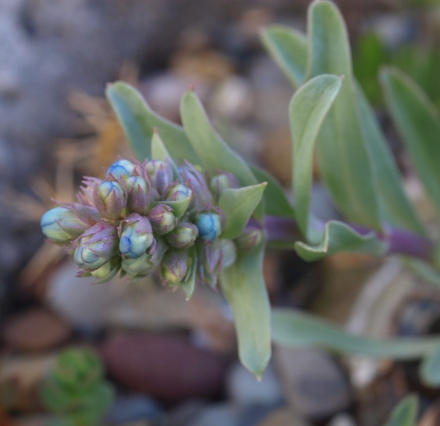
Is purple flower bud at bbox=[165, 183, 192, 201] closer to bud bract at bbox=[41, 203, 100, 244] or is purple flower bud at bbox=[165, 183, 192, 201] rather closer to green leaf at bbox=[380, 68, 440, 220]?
bud bract at bbox=[41, 203, 100, 244]

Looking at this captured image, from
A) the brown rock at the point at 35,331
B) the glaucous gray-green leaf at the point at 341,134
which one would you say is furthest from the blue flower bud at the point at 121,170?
the brown rock at the point at 35,331

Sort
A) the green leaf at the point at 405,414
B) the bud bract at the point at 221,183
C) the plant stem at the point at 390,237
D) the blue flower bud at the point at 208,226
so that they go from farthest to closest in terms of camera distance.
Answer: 1. the green leaf at the point at 405,414
2. the plant stem at the point at 390,237
3. the bud bract at the point at 221,183
4. the blue flower bud at the point at 208,226

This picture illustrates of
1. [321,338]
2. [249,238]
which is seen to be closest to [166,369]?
[321,338]

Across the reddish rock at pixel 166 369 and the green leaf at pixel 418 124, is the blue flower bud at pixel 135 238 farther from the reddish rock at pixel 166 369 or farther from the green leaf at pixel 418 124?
the reddish rock at pixel 166 369

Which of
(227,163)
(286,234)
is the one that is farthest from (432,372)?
(227,163)

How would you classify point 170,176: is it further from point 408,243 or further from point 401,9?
point 401,9
